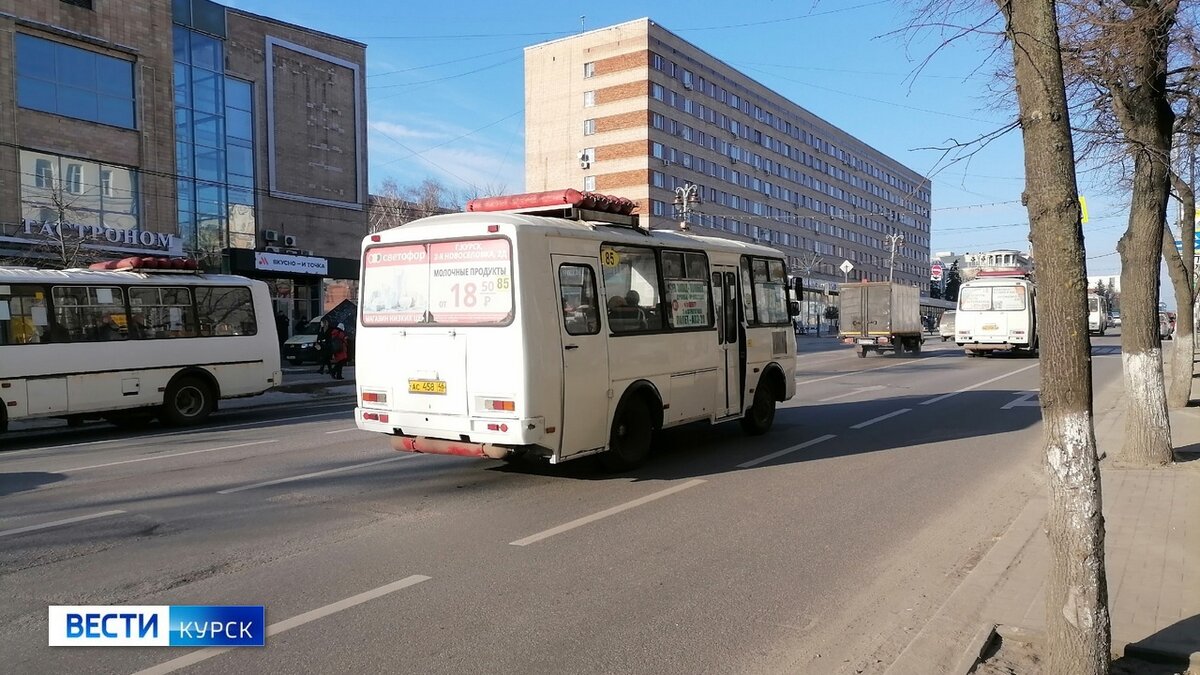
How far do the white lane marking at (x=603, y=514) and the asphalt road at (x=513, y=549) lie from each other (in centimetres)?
3

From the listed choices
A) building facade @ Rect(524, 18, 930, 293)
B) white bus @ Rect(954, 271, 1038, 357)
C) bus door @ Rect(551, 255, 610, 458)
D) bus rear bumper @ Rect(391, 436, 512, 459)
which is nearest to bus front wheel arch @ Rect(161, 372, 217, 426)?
bus rear bumper @ Rect(391, 436, 512, 459)

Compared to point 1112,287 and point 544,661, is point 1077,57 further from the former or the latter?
point 1112,287

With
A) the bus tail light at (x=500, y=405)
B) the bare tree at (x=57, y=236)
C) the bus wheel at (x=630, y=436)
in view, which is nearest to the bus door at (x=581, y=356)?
the bus wheel at (x=630, y=436)

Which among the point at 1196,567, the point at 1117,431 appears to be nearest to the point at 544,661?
the point at 1196,567

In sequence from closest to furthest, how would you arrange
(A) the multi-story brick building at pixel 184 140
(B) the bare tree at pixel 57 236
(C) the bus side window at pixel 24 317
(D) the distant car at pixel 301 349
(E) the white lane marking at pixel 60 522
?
(E) the white lane marking at pixel 60 522 → (C) the bus side window at pixel 24 317 → (B) the bare tree at pixel 57 236 → (A) the multi-story brick building at pixel 184 140 → (D) the distant car at pixel 301 349

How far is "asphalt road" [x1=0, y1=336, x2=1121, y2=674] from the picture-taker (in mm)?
4625

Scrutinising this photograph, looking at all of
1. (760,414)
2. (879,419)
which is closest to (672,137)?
(879,419)

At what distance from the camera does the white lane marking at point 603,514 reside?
681cm

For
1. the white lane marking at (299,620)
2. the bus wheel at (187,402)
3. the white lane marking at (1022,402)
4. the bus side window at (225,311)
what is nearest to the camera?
the white lane marking at (299,620)

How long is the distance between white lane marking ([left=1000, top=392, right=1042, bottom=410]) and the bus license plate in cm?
1205

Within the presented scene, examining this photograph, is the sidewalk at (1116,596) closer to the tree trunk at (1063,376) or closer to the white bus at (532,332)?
the tree trunk at (1063,376)

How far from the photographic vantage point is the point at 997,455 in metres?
11.0

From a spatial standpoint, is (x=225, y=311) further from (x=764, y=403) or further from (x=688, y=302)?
(x=764, y=403)

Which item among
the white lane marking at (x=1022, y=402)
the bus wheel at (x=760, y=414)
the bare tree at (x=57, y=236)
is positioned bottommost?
the white lane marking at (x=1022, y=402)
